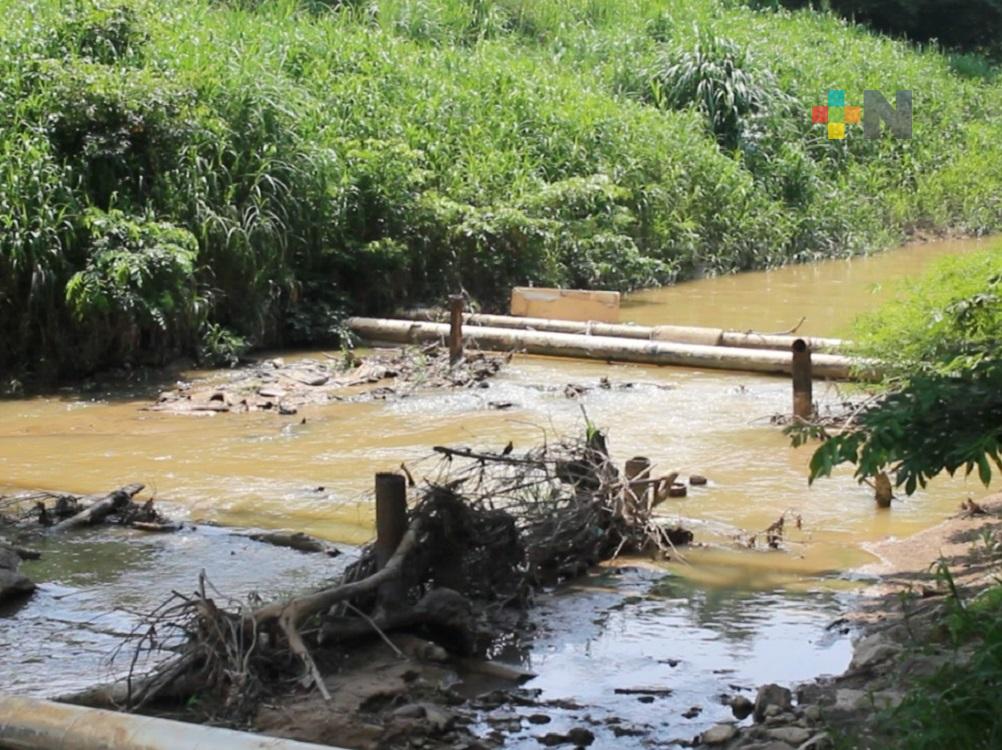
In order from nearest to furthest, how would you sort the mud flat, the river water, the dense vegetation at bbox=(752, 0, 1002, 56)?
the river water
the mud flat
the dense vegetation at bbox=(752, 0, 1002, 56)

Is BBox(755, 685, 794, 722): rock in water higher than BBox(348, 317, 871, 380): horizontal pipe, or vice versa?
BBox(348, 317, 871, 380): horizontal pipe

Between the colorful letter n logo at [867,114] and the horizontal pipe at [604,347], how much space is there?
42.9 feet

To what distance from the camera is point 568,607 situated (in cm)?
755

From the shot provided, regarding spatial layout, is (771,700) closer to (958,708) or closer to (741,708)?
(741,708)

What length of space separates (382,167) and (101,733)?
12.4 m

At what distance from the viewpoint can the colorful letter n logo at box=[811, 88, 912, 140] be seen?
2682 centimetres

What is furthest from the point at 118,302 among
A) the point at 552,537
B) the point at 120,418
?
the point at 552,537

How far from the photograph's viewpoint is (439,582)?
7145 millimetres

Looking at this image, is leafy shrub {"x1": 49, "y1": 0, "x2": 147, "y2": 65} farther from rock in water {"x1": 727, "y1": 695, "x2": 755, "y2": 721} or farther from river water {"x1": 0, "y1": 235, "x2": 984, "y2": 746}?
rock in water {"x1": 727, "y1": 695, "x2": 755, "y2": 721}

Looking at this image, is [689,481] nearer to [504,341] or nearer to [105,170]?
[504,341]

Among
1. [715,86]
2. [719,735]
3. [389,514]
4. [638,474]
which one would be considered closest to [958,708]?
[719,735]

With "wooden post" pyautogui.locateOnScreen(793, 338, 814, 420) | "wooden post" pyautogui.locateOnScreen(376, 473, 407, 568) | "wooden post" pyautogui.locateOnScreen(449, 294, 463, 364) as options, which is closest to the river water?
"wooden post" pyautogui.locateOnScreen(793, 338, 814, 420)

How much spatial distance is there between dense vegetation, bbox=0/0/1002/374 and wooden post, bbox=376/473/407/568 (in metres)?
7.02

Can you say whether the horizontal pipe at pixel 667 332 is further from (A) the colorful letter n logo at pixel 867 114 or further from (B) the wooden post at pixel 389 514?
(A) the colorful letter n logo at pixel 867 114
